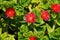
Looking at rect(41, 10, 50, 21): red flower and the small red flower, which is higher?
the small red flower

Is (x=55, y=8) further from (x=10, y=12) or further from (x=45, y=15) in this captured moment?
(x=10, y=12)

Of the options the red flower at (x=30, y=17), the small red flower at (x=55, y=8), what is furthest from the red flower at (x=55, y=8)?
the red flower at (x=30, y=17)

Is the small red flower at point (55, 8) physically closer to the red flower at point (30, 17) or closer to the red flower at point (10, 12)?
the red flower at point (30, 17)

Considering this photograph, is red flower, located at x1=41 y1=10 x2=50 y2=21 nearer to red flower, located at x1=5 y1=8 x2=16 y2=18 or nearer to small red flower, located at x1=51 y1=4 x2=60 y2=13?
small red flower, located at x1=51 y1=4 x2=60 y2=13

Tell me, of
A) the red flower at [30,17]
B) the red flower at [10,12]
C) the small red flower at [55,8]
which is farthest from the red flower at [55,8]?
the red flower at [10,12]

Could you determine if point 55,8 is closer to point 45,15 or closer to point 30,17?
point 45,15

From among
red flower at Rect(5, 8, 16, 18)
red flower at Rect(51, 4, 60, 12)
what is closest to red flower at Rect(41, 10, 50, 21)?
red flower at Rect(51, 4, 60, 12)

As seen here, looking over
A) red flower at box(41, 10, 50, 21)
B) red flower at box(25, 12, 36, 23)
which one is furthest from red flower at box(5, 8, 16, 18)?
red flower at box(41, 10, 50, 21)

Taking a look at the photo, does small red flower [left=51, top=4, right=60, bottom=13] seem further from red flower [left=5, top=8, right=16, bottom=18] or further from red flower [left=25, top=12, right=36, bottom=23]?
red flower [left=5, top=8, right=16, bottom=18]

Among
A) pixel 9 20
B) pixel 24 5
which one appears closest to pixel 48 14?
Result: pixel 24 5

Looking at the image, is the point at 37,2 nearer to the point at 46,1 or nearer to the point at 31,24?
the point at 46,1

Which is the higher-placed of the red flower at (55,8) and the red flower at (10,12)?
the red flower at (55,8)

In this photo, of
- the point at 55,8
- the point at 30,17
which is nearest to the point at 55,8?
the point at 55,8

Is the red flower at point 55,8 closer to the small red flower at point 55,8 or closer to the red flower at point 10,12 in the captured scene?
the small red flower at point 55,8
